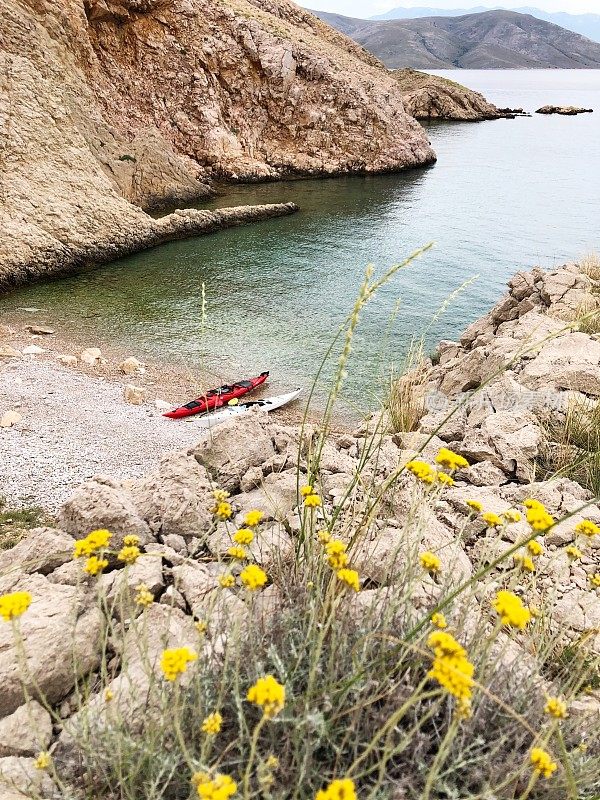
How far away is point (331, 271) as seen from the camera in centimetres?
1992

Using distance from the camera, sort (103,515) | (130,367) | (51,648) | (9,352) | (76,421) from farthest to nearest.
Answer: (130,367)
(9,352)
(76,421)
(103,515)
(51,648)

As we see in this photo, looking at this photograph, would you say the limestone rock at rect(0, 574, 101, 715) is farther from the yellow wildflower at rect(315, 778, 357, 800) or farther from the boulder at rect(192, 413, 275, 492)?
the boulder at rect(192, 413, 275, 492)

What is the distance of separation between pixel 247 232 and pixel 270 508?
22.3 metres

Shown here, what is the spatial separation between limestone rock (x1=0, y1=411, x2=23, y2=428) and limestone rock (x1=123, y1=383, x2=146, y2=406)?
6.77 feet

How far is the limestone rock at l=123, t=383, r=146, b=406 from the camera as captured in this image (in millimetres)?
10508

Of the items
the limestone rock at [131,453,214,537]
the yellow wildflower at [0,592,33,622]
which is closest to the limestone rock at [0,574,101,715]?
the yellow wildflower at [0,592,33,622]

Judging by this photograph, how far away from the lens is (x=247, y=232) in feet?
80.0

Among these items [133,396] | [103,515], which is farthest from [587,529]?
[133,396]

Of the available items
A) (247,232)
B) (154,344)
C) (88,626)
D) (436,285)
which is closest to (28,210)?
(154,344)

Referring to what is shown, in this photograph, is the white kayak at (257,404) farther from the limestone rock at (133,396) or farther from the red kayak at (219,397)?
the limestone rock at (133,396)

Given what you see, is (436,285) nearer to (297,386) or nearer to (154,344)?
(297,386)

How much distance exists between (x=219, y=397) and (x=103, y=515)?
6946 mm

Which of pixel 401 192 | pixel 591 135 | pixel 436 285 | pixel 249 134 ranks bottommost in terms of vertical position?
pixel 436 285

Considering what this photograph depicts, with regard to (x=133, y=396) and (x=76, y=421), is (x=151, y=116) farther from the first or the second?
(x=76, y=421)
